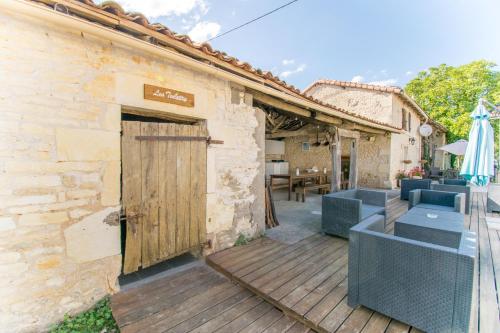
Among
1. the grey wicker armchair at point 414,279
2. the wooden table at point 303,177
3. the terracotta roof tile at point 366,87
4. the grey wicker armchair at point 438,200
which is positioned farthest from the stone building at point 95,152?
the terracotta roof tile at point 366,87

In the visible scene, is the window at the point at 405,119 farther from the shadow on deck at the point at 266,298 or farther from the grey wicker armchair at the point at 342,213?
the shadow on deck at the point at 266,298

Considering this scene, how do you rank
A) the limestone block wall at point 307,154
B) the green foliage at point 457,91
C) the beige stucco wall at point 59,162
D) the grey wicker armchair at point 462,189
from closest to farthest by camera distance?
1. the beige stucco wall at point 59,162
2. the grey wicker armchair at point 462,189
3. the limestone block wall at point 307,154
4. the green foliage at point 457,91

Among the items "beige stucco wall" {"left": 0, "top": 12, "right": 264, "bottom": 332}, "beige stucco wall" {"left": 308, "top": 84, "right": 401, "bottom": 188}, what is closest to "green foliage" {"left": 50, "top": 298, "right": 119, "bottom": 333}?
"beige stucco wall" {"left": 0, "top": 12, "right": 264, "bottom": 332}

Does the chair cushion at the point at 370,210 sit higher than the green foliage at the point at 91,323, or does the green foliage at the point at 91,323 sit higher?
the chair cushion at the point at 370,210

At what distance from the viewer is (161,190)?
110 inches

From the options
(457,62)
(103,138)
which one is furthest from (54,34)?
(457,62)

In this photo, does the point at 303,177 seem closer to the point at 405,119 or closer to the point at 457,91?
the point at 405,119

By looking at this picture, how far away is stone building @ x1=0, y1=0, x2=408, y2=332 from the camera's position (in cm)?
188

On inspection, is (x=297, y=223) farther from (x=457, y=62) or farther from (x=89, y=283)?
(x=457, y=62)

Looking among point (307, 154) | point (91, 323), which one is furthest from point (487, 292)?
point (307, 154)

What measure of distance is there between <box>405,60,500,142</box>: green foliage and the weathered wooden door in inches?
835

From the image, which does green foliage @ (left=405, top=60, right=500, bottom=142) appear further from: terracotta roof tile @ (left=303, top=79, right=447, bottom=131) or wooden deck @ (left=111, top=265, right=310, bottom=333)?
wooden deck @ (left=111, top=265, right=310, bottom=333)

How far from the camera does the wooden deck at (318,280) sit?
1917 millimetres

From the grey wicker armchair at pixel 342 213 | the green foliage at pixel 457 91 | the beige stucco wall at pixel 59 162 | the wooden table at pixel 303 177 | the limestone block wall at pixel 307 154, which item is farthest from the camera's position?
the green foliage at pixel 457 91
